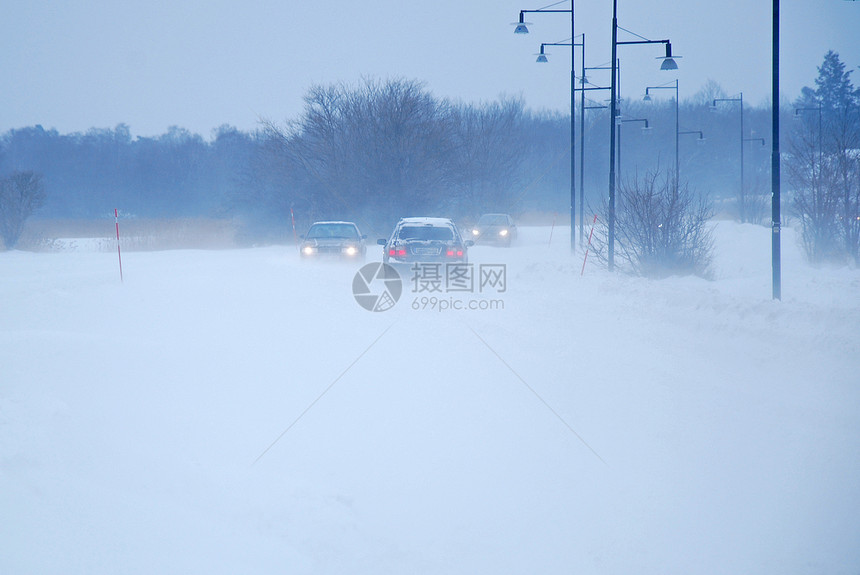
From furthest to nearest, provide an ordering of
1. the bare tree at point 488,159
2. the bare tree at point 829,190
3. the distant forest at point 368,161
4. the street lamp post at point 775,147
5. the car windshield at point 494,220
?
the bare tree at point 488,159 → the distant forest at point 368,161 → the car windshield at point 494,220 → the bare tree at point 829,190 → the street lamp post at point 775,147

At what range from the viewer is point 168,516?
16.0 feet


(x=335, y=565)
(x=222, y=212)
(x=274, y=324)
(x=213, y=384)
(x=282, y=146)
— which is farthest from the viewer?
(x=222, y=212)

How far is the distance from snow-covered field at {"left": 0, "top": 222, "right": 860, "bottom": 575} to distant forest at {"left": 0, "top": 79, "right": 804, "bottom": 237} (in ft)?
49.4

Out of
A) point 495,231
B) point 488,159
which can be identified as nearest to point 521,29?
point 495,231

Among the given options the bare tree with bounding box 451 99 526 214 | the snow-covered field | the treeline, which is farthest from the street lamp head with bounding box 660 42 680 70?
the bare tree with bounding box 451 99 526 214

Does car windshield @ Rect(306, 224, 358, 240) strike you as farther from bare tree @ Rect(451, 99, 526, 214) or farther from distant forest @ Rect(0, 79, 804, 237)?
bare tree @ Rect(451, 99, 526, 214)

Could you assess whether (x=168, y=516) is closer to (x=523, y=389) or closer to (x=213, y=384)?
(x=213, y=384)

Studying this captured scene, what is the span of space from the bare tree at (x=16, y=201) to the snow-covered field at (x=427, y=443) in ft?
66.3

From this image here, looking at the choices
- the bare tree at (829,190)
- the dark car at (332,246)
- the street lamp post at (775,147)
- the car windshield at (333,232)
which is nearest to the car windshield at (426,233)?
the dark car at (332,246)

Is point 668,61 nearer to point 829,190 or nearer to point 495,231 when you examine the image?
point 829,190

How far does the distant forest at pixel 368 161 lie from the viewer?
1823 inches

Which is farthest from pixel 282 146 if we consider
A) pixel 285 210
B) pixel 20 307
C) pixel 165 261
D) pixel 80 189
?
pixel 20 307

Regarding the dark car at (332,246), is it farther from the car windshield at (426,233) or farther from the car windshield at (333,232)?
the car windshield at (426,233)

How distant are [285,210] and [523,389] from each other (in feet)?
138
